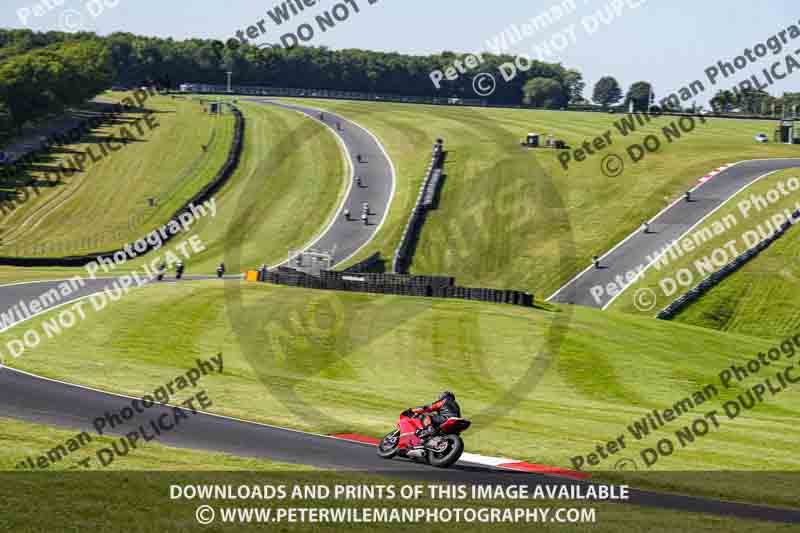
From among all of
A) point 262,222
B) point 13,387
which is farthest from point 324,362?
point 262,222

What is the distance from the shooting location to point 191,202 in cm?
8969

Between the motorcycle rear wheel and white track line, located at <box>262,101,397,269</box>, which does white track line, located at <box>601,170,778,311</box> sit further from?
the motorcycle rear wheel

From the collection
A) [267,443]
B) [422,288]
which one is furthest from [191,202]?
[267,443]

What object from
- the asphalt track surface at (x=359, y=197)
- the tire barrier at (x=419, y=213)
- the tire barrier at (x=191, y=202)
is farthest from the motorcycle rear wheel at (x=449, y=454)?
the tire barrier at (x=191, y=202)

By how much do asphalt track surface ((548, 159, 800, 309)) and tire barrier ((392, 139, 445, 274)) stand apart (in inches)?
484

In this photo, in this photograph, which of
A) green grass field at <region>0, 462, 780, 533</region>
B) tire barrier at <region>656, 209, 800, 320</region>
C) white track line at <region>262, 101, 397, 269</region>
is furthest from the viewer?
white track line at <region>262, 101, 397, 269</region>

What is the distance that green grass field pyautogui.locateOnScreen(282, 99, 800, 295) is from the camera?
68375 millimetres

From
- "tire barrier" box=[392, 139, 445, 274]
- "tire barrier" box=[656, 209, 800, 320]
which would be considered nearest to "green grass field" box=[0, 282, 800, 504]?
"tire barrier" box=[656, 209, 800, 320]

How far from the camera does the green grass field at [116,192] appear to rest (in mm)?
83375

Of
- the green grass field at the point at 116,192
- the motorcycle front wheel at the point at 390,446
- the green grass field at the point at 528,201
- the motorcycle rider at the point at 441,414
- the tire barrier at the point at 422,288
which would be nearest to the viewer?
the motorcycle rider at the point at 441,414

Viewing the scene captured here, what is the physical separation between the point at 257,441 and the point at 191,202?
68327mm

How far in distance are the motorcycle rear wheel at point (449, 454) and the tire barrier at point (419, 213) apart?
4689 centimetres

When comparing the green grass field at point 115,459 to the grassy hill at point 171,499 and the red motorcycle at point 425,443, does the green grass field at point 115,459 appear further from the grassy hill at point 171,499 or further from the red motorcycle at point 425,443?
the red motorcycle at point 425,443

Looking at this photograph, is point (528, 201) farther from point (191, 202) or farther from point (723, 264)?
point (191, 202)
